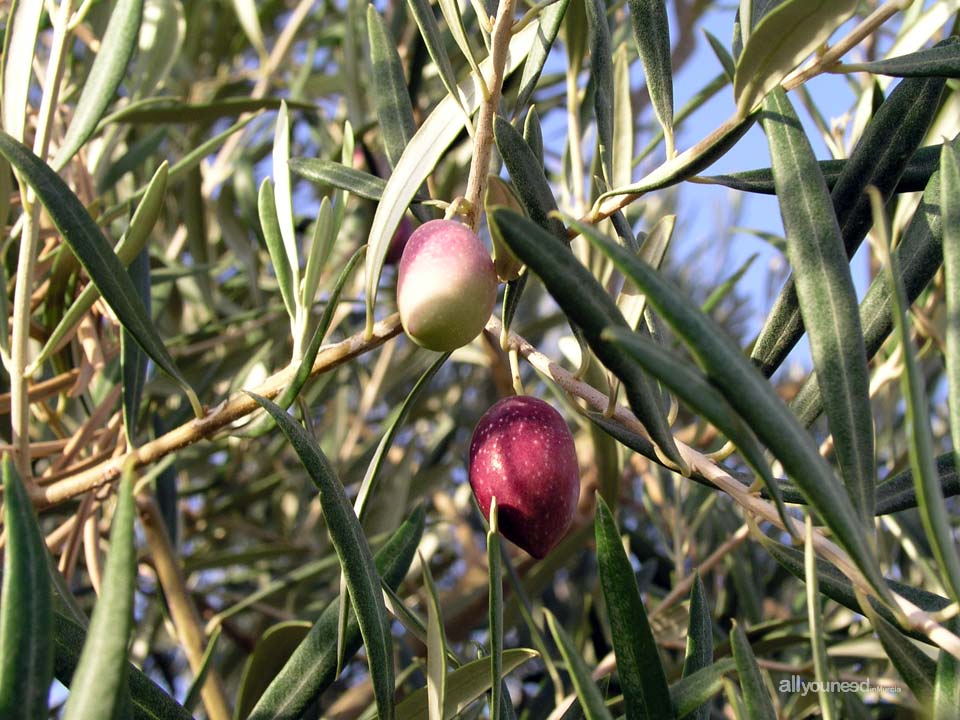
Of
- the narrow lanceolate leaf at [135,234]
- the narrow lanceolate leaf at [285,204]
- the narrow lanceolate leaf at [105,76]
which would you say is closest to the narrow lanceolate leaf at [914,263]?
the narrow lanceolate leaf at [285,204]

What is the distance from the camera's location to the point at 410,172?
72cm

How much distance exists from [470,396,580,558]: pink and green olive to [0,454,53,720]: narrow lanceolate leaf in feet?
1.04

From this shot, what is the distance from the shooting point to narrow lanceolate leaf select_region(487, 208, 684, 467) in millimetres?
521

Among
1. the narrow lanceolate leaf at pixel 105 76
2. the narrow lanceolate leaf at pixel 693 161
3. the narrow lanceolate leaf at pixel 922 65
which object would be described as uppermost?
the narrow lanceolate leaf at pixel 105 76

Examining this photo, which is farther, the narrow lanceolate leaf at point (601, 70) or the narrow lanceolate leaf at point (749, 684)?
the narrow lanceolate leaf at point (601, 70)

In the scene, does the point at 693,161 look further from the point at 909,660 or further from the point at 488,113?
the point at 909,660

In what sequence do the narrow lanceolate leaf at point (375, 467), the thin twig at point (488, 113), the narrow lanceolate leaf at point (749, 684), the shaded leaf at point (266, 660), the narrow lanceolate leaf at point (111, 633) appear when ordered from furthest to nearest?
the shaded leaf at point (266, 660)
the narrow lanceolate leaf at point (375, 467)
the thin twig at point (488, 113)
the narrow lanceolate leaf at point (749, 684)
the narrow lanceolate leaf at point (111, 633)

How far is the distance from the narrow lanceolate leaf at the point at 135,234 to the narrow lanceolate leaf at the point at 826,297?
479 millimetres

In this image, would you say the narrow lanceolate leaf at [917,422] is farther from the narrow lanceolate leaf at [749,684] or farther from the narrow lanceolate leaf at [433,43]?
the narrow lanceolate leaf at [433,43]

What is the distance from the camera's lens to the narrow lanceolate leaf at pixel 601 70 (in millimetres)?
827

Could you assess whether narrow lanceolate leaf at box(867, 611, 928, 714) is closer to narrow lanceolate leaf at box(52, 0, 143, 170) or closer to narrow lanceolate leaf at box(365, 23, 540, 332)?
narrow lanceolate leaf at box(365, 23, 540, 332)

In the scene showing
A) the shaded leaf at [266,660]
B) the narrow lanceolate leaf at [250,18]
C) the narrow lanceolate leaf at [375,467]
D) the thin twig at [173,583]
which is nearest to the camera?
the narrow lanceolate leaf at [375,467]

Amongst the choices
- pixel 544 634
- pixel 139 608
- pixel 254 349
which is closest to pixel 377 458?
pixel 544 634

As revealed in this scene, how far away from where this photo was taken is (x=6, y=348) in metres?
0.79
